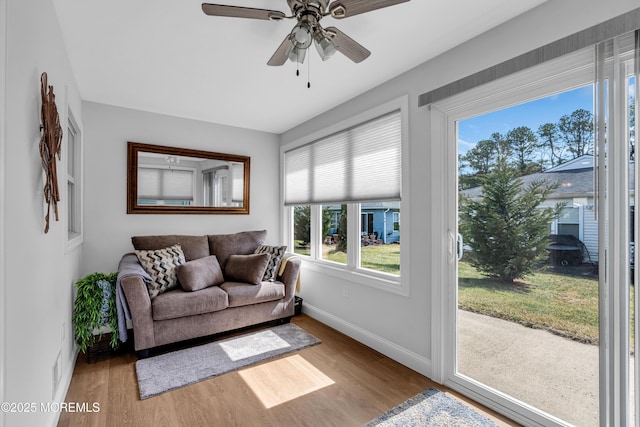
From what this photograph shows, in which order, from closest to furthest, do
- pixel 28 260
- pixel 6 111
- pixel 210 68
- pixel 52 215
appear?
pixel 6 111, pixel 28 260, pixel 52 215, pixel 210 68

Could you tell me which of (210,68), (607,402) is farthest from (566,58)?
(210,68)

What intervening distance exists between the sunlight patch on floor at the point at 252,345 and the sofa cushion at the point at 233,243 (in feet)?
3.12

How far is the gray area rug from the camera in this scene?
2.36m

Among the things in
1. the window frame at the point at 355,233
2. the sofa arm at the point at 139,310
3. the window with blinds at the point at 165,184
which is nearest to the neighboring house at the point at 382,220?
the window frame at the point at 355,233

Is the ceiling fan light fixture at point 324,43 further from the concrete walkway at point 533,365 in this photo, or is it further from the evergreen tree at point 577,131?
the concrete walkway at point 533,365

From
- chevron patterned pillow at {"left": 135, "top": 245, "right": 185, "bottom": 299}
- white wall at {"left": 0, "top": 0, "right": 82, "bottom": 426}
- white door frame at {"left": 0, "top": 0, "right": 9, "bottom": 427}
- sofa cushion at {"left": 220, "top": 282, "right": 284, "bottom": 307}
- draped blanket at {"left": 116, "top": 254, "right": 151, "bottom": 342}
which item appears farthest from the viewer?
sofa cushion at {"left": 220, "top": 282, "right": 284, "bottom": 307}

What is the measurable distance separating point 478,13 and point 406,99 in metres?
0.79

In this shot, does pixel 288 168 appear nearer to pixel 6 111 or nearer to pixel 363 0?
pixel 363 0

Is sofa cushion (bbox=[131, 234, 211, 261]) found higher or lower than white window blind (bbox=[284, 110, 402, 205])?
lower

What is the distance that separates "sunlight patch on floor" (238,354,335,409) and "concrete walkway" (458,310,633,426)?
3.56 ft

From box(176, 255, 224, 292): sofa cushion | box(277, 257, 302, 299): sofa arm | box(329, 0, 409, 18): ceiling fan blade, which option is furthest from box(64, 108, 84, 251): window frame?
box(329, 0, 409, 18): ceiling fan blade

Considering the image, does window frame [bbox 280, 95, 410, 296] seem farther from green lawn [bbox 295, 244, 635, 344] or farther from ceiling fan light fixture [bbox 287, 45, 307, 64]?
ceiling fan light fixture [bbox 287, 45, 307, 64]

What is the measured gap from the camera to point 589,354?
1.68 meters

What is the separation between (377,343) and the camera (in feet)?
9.36
